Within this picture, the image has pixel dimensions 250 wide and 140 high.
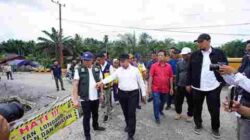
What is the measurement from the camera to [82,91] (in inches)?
233

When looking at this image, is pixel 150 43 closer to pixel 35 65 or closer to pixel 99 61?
pixel 35 65

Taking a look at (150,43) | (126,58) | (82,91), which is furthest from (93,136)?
(150,43)

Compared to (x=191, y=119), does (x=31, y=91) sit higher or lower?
lower

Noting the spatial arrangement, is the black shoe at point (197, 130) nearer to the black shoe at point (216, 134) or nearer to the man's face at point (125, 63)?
the black shoe at point (216, 134)

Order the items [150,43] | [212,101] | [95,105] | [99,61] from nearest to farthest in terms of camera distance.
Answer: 1. [212,101]
2. [95,105]
3. [99,61]
4. [150,43]

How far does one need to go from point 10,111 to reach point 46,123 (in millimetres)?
2905

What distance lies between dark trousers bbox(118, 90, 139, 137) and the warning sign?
110cm

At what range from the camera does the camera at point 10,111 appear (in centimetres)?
263

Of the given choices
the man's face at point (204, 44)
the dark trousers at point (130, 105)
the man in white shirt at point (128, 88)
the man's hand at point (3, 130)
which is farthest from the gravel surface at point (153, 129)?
the man's hand at point (3, 130)

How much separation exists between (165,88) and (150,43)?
40.6 meters

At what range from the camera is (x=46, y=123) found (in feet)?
18.1

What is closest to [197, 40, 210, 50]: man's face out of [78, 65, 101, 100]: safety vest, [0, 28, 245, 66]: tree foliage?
[78, 65, 101, 100]: safety vest

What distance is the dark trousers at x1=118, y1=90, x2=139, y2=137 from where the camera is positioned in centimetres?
595

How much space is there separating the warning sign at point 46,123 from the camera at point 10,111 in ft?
6.19
